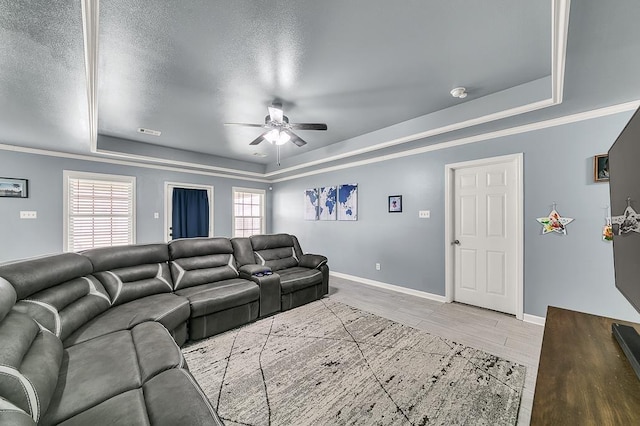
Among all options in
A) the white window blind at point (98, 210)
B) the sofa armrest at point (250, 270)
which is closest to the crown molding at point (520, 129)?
the sofa armrest at point (250, 270)

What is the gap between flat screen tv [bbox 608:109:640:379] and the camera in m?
0.91

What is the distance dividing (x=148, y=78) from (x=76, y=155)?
3247 mm

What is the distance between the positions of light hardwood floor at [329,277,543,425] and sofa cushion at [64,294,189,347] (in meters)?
2.26

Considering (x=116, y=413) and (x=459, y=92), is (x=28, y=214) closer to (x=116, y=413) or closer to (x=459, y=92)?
(x=116, y=413)

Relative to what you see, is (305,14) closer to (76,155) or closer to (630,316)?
(630,316)

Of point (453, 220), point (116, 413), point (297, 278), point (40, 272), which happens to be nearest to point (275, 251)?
point (297, 278)

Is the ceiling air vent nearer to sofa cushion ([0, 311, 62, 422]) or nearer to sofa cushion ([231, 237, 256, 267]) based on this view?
sofa cushion ([231, 237, 256, 267])

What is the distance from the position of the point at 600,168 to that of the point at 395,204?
2.42m

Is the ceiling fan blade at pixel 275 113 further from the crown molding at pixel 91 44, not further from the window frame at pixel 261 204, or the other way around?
the window frame at pixel 261 204

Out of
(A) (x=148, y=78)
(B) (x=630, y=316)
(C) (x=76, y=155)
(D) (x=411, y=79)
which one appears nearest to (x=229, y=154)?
(C) (x=76, y=155)

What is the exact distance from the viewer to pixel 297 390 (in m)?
1.90

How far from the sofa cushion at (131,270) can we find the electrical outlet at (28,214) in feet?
9.55

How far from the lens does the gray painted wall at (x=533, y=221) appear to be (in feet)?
8.68

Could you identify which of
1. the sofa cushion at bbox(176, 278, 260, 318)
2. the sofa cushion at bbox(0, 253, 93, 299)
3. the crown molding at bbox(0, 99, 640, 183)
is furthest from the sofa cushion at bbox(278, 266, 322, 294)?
the crown molding at bbox(0, 99, 640, 183)
